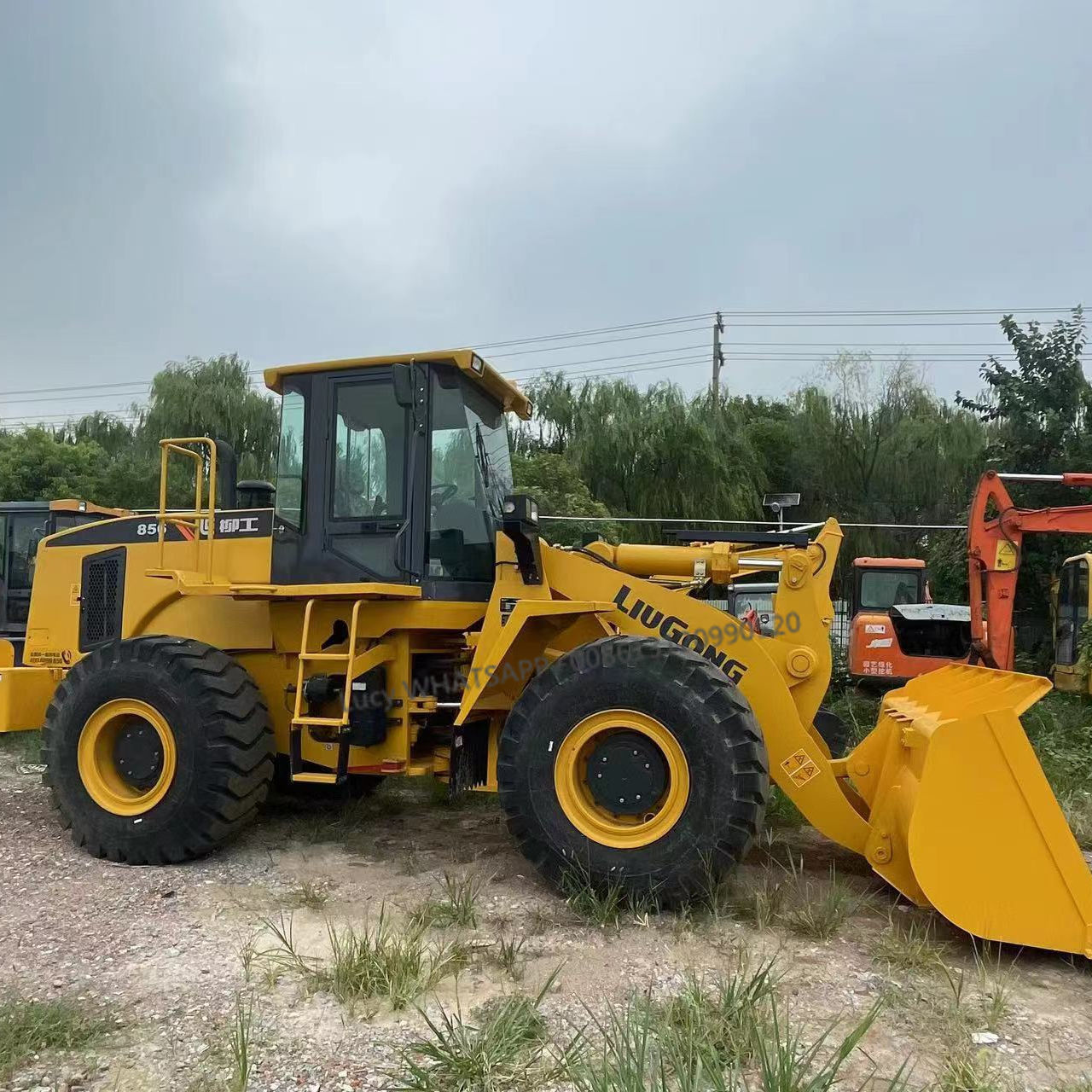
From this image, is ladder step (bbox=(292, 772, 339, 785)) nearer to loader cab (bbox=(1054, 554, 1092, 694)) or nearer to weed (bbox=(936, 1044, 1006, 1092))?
weed (bbox=(936, 1044, 1006, 1092))

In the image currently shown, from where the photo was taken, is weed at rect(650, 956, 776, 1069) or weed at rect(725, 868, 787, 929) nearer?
weed at rect(650, 956, 776, 1069)

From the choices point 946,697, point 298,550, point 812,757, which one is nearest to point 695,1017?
point 812,757

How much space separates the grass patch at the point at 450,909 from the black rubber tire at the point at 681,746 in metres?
0.36

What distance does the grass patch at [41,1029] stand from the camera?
2936 millimetres

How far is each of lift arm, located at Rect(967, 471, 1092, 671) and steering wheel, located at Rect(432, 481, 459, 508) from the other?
771cm

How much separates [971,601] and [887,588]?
3.74 metres

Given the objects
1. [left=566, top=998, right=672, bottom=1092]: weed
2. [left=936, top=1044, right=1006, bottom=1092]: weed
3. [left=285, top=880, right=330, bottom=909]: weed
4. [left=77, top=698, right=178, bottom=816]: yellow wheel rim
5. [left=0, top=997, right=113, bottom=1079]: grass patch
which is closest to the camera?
[left=566, top=998, right=672, bottom=1092]: weed

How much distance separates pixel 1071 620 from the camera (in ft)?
39.5

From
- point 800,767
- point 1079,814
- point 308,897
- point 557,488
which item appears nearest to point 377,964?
point 308,897

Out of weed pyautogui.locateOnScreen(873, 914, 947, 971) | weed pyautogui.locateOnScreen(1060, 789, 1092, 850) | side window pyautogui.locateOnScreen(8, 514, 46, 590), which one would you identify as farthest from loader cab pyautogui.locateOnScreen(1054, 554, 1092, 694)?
side window pyautogui.locateOnScreen(8, 514, 46, 590)

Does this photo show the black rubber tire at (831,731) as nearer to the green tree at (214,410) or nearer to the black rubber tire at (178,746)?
the black rubber tire at (178,746)

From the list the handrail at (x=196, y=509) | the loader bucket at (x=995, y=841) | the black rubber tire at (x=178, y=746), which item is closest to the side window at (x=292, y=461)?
the handrail at (x=196, y=509)

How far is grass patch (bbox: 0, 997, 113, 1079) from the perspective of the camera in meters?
2.94

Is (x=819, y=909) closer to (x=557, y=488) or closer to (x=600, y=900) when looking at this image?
(x=600, y=900)
